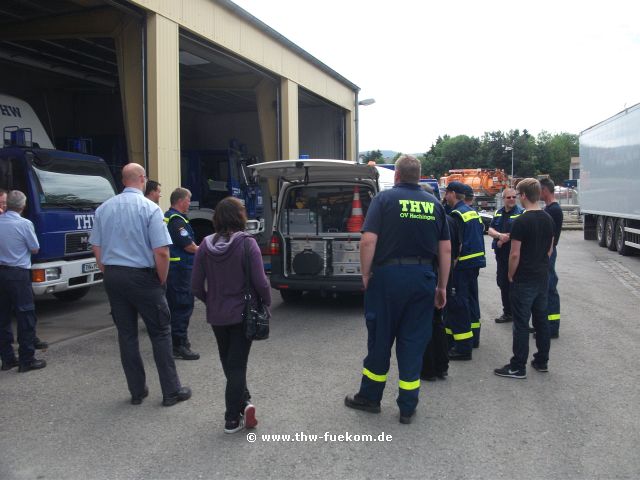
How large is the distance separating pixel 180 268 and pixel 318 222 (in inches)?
118

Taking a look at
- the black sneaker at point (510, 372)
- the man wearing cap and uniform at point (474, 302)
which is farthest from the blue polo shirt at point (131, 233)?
the black sneaker at point (510, 372)

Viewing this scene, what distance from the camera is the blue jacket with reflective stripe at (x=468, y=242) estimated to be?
573 centimetres

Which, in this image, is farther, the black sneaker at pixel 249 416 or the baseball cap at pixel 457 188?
the baseball cap at pixel 457 188

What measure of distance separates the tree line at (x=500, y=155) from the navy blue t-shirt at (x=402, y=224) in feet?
230

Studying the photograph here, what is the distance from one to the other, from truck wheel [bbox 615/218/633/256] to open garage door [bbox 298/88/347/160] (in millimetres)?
9304

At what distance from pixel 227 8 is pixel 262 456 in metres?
10.2

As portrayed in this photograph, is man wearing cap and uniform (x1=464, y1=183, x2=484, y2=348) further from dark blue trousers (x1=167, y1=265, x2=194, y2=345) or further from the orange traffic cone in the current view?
dark blue trousers (x1=167, y1=265, x2=194, y2=345)

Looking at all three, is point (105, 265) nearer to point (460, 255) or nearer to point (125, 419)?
point (125, 419)

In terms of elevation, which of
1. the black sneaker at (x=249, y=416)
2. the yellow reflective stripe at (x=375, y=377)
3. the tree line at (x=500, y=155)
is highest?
the tree line at (x=500, y=155)

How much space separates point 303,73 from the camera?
632 inches

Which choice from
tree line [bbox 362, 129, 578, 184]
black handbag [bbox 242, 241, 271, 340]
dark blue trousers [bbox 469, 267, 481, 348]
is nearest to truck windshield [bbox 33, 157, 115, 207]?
black handbag [bbox 242, 241, 271, 340]

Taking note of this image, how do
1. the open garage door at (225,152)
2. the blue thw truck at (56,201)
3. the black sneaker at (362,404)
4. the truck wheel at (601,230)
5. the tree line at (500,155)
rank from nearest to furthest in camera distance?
the black sneaker at (362,404), the blue thw truck at (56,201), the open garage door at (225,152), the truck wheel at (601,230), the tree line at (500,155)

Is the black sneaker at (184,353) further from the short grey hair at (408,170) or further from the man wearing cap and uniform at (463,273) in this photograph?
the short grey hair at (408,170)

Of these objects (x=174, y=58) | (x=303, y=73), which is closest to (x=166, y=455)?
(x=174, y=58)
